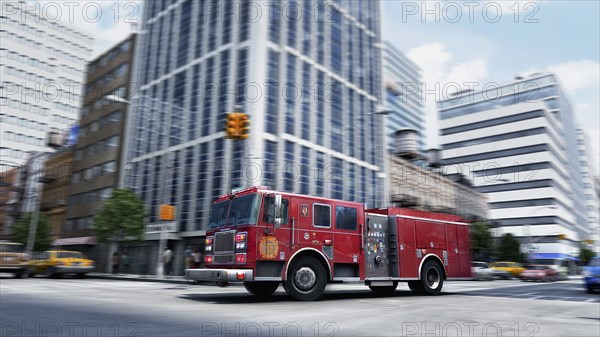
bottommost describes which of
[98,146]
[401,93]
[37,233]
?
[37,233]

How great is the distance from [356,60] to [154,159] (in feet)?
70.5

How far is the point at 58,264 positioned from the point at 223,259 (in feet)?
48.7

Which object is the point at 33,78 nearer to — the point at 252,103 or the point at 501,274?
the point at 252,103

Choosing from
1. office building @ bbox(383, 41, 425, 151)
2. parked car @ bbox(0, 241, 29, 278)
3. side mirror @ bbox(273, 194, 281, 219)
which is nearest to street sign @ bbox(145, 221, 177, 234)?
parked car @ bbox(0, 241, 29, 278)

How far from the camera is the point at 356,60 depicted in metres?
44.9

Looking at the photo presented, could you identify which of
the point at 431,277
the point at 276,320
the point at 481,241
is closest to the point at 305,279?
the point at 276,320

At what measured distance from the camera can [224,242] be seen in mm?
10812

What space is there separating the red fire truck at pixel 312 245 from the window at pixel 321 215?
0.03m

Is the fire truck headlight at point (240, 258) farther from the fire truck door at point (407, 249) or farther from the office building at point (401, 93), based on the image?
the office building at point (401, 93)

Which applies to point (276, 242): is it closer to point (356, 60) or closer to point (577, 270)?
point (356, 60)

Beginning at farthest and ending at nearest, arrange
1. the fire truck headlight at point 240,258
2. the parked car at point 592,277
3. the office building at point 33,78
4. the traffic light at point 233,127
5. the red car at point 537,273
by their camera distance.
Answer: the office building at point 33,78
the red car at point 537,273
the parked car at point 592,277
the traffic light at point 233,127
the fire truck headlight at point 240,258

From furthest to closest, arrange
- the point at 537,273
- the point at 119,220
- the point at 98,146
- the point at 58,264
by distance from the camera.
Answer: the point at 98,146 → the point at 537,273 → the point at 119,220 → the point at 58,264

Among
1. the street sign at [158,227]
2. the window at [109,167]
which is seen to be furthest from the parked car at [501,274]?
the window at [109,167]

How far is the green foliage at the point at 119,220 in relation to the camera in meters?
30.4
